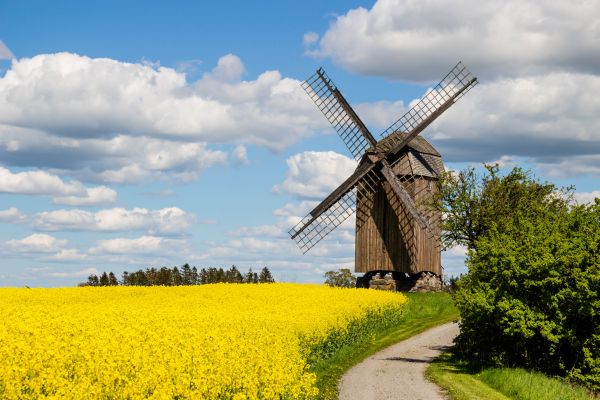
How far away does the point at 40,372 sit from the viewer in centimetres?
1527

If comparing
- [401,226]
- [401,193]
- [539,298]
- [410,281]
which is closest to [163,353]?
[539,298]

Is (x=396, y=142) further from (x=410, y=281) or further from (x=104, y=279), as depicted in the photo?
(x=104, y=279)

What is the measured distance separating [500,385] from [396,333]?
14.7 metres

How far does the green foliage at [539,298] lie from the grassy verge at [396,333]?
4.57m

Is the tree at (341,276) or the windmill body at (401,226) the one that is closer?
the windmill body at (401,226)

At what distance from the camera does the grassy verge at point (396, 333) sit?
25594 millimetres

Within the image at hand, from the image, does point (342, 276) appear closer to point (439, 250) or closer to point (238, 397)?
point (439, 250)

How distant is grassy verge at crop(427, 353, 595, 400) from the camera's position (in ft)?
76.5

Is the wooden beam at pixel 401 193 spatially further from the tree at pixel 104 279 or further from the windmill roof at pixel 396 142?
the tree at pixel 104 279

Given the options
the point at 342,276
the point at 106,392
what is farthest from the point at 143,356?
the point at 342,276

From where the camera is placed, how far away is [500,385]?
25.4m

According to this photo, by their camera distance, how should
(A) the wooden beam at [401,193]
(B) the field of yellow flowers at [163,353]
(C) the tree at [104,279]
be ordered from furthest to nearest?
(C) the tree at [104,279]
(A) the wooden beam at [401,193]
(B) the field of yellow flowers at [163,353]

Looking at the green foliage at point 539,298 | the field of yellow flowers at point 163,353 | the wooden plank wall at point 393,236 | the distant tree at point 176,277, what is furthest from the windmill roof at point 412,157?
the distant tree at point 176,277

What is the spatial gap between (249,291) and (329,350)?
16.4m
